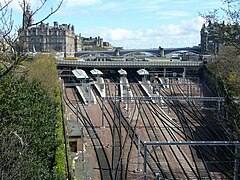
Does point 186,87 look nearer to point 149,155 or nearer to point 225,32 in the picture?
point 149,155

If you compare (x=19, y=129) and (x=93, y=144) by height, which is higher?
(x=19, y=129)

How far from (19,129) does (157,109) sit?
15.1 metres

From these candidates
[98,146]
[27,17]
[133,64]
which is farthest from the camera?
[133,64]

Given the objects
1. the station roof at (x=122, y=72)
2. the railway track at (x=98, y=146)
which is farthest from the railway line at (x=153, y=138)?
the station roof at (x=122, y=72)

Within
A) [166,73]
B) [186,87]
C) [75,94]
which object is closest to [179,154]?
[75,94]

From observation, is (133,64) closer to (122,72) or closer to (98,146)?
(122,72)

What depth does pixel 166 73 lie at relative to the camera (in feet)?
122

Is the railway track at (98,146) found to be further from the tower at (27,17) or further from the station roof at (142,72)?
the station roof at (142,72)

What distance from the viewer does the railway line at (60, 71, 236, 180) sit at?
38.9 ft

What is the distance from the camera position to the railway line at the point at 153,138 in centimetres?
1187

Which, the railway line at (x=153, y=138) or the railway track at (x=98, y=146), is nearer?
the railway track at (x=98, y=146)

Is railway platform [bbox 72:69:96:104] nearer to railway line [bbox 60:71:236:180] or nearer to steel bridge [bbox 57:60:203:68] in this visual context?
railway line [bbox 60:71:236:180]

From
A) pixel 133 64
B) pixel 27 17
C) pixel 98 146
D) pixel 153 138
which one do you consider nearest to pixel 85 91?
pixel 133 64

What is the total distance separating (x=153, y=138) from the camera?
15.7 m
